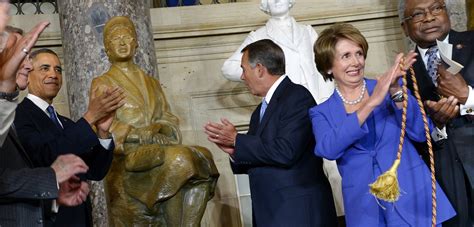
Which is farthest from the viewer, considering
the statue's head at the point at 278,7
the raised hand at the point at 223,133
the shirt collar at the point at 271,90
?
the statue's head at the point at 278,7

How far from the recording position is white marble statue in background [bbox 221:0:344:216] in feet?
22.9

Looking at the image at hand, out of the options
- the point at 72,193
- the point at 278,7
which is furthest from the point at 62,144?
the point at 278,7

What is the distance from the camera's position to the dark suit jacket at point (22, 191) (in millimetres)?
3773

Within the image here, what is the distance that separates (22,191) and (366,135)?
152cm

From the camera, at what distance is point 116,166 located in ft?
18.4

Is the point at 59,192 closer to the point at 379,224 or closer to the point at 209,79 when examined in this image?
the point at 379,224

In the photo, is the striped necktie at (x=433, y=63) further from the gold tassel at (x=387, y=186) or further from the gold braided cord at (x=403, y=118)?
the gold tassel at (x=387, y=186)

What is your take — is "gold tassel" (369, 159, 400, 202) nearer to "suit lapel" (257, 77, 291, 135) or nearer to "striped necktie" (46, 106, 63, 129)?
"suit lapel" (257, 77, 291, 135)

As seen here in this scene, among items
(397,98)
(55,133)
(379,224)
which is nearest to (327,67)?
(397,98)

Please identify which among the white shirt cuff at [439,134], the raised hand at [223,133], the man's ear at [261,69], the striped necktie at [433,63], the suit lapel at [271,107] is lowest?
the white shirt cuff at [439,134]

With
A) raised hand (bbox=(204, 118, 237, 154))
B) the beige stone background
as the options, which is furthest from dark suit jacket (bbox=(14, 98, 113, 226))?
the beige stone background

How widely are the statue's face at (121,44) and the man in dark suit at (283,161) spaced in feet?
3.87

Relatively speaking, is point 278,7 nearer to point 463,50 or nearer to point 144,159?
point 144,159

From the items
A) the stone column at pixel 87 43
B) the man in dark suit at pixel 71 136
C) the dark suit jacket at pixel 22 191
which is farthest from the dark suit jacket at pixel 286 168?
the stone column at pixel 87 43
